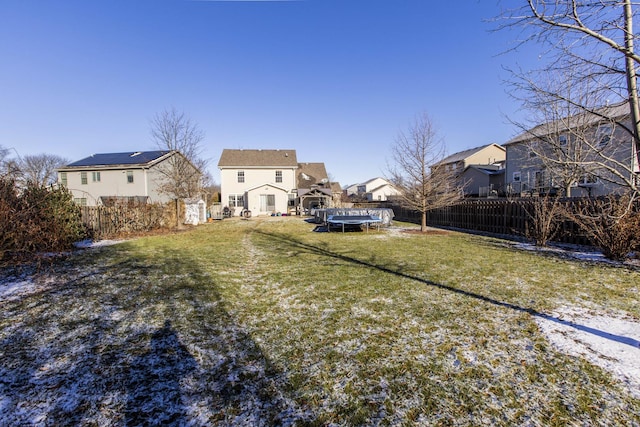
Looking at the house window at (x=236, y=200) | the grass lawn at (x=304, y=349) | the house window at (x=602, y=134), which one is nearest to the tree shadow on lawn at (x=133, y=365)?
the grass lawn at (x=304, y=349)

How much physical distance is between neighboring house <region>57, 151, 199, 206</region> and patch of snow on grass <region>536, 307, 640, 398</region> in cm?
2924

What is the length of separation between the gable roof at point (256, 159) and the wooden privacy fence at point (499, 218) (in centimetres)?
2044

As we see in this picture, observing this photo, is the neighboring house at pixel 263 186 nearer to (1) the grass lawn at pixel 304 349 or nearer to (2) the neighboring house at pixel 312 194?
(2) the neighboring house at pixel 312 194

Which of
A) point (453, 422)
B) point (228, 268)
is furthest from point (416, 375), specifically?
point (228, 268)

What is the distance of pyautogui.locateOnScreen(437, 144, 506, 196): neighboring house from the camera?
33.6m

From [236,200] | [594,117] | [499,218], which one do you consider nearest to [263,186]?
[236,200]

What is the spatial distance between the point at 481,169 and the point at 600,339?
1450 inches

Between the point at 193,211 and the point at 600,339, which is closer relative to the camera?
the point at 600,339

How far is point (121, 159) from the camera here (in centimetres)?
2922

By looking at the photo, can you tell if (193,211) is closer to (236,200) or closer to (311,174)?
(236,200)

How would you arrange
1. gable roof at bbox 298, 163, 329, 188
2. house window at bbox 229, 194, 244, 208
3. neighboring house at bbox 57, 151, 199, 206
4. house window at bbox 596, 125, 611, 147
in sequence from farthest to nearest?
gable roof at bbox 298, 163, 329, 188 < house window at bbox 229, 194, 244, 208 < neighboring house at bbox 57, 151, 199, 206 < house window at bbox 596, 125, 611, 147

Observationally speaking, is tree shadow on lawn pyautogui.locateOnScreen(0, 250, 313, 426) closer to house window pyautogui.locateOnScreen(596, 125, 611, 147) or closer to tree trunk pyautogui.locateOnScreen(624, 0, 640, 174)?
tree trunk pyautogui.locateOnScreen(624, 0, 640, 174)

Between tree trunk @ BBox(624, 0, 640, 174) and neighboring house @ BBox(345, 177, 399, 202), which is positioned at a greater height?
neighboring house @ BBox(345, 177, 399, 202)

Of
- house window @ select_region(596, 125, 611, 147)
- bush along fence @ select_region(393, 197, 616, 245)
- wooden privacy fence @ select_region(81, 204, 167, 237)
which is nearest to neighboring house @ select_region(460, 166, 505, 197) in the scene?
bush along fence @ select_region(393, 197, 616, 245)
